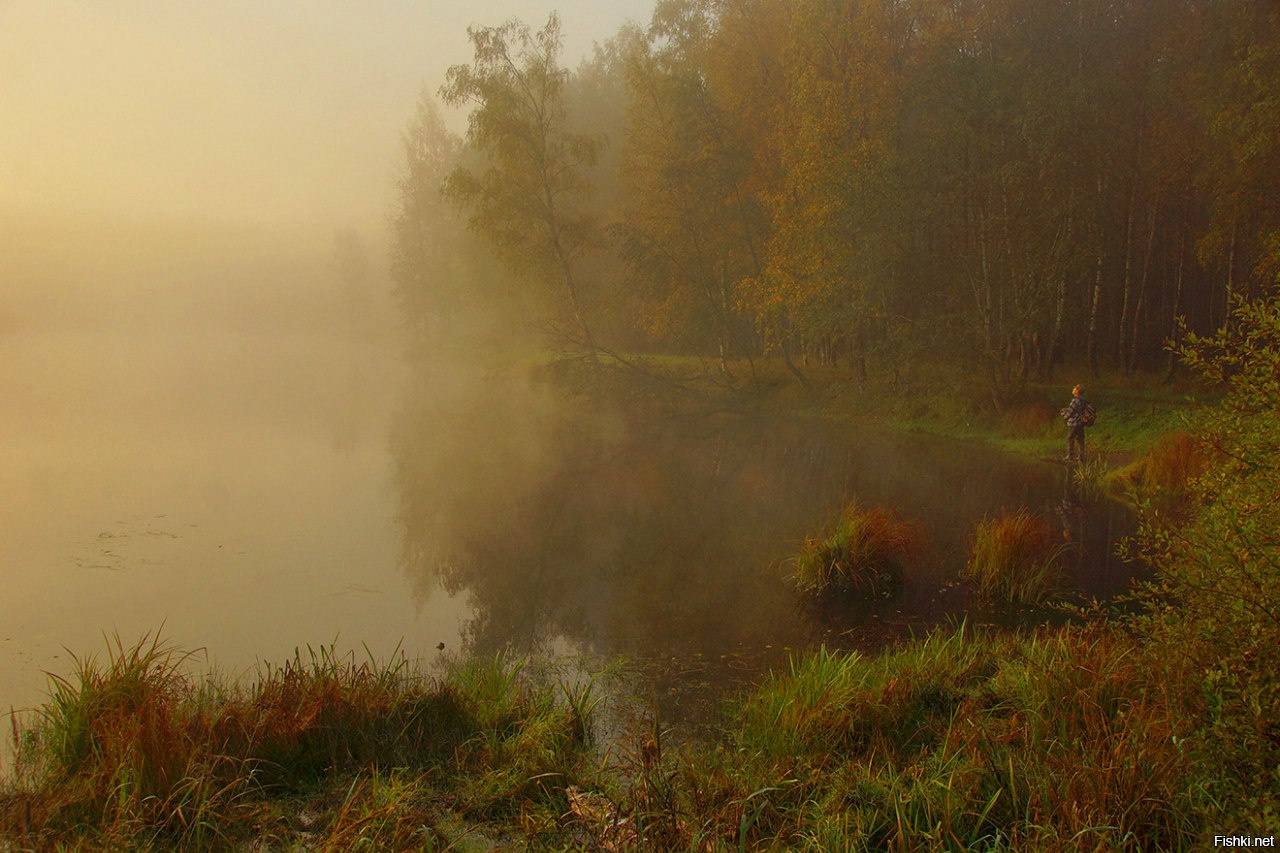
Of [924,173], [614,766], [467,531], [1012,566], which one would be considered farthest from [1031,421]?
[614,766]

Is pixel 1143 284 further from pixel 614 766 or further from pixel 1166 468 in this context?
pixel 614 766

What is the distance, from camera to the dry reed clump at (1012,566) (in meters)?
8.40

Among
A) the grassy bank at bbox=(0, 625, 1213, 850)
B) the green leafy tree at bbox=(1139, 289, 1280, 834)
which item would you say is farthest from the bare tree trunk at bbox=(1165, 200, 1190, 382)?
the green leafy tree at bbox=(1139, 289, 1280, 834)

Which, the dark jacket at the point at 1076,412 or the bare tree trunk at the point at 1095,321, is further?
the bare tree trunk at the point at 1095,321

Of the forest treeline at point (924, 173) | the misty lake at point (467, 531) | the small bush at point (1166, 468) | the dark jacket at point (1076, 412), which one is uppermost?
the forest treeline at point (924, 173)

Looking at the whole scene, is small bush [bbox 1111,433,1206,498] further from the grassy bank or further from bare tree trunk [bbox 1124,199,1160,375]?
the grassy bank

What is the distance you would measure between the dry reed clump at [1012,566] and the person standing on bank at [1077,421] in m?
7.17

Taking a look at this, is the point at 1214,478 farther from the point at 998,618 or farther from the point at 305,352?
the point at 305,352

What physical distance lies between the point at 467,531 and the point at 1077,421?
12.2 m

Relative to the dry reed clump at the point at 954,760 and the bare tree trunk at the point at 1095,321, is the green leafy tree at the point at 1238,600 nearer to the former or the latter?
the dry reed clump at the point at 954,760

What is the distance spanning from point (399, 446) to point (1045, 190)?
58.3 feet

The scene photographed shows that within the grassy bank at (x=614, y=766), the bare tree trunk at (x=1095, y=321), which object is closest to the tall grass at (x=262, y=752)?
the grassy bank at (x=614, y=766)

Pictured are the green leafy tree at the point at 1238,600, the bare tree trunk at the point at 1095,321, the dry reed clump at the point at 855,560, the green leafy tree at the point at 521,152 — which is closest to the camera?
the green leafy tree at the point at 1238,600

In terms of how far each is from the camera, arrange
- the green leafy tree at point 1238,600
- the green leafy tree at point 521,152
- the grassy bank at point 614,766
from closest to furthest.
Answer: the green leafy tree at point 1238,600 → the grassy bank at point 614,766 → the green leafy tree at point 521,152
